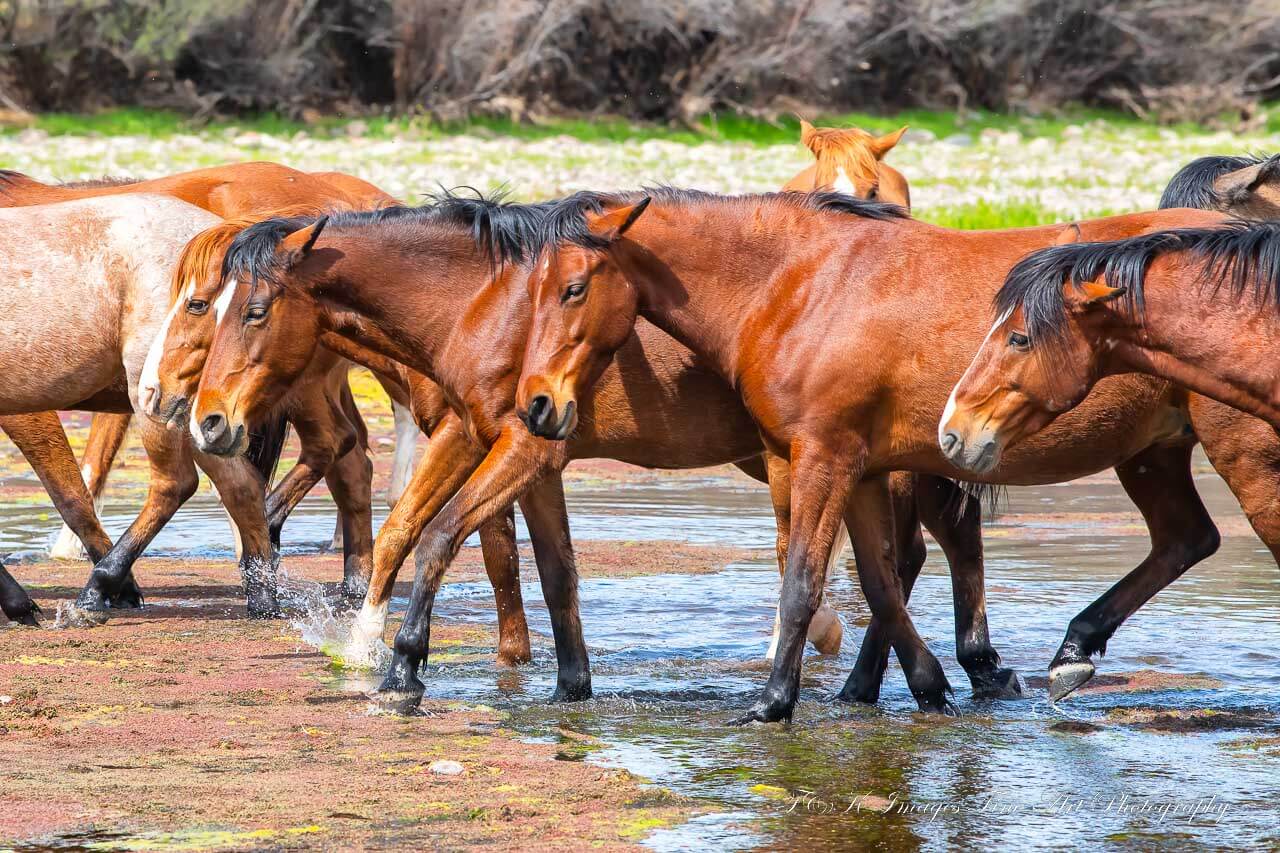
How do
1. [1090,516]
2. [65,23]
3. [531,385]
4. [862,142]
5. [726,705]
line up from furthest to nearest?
[65,23] < [1090,516] < [862,142] < [726,705] < [531,385]

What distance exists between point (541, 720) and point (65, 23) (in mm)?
25902

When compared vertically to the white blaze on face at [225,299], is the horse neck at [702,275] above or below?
above

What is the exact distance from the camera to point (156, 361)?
7320 millimetres

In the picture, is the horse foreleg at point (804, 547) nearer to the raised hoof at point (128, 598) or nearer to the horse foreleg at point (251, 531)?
the horse foreleg at point (251, 531)

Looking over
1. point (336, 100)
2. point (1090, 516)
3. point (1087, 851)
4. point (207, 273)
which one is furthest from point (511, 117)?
point (1087, 851)

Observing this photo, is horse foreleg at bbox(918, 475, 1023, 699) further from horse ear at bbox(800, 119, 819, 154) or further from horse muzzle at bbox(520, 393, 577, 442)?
horse ear at bbox(800, 119, 819, 154)

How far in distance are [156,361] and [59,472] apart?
5.27 feet

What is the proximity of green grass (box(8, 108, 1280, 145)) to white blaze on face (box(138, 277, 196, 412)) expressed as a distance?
800 inches

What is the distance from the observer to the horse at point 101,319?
797 centimetres

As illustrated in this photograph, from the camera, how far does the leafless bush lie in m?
29.6

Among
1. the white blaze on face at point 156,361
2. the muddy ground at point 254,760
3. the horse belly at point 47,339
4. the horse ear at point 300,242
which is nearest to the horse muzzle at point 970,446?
the muddy ground at point 254,760

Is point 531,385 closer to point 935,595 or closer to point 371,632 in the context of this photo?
point 371,632

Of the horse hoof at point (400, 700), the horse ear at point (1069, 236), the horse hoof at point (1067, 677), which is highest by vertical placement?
the horse ear at point (1069, 236)

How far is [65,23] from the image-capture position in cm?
2941
